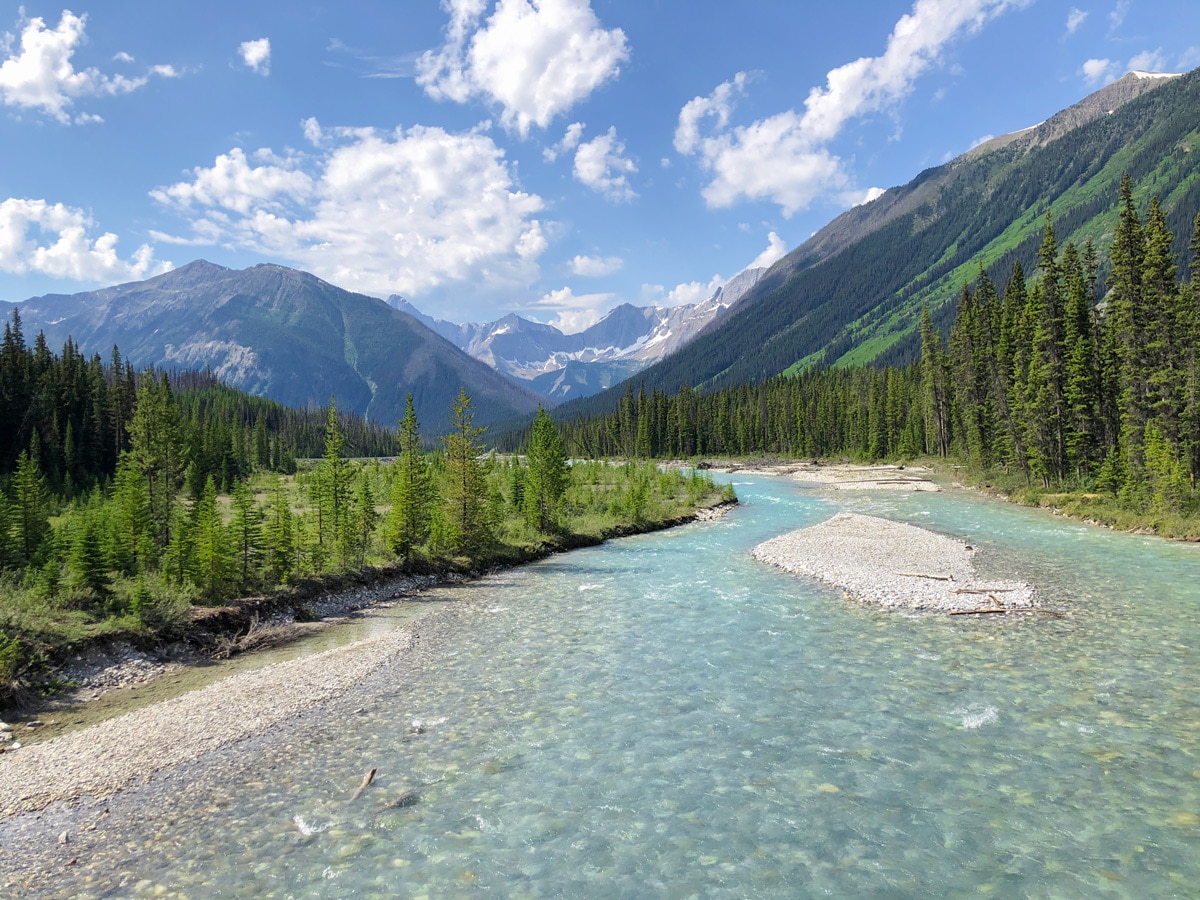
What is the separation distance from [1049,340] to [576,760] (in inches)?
2185

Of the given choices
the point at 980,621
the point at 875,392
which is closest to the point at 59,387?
the point at 980,621

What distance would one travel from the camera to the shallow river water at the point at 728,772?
8938 mm

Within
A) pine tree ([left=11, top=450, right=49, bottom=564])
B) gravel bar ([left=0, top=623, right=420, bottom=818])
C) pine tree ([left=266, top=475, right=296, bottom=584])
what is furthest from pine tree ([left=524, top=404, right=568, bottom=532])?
pine tree ([left=11, top=450, right=49, bottom=564])

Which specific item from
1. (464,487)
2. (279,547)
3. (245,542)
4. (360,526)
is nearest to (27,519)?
(245,542)

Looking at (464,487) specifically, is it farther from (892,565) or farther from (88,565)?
(892,565)

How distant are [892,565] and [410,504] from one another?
80.7 ft

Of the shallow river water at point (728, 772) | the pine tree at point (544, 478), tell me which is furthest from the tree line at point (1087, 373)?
the pine tree at point (544, 478)

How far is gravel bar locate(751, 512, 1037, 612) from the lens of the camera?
76.1 feet

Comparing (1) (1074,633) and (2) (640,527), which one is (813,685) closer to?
(1) (1074,633)

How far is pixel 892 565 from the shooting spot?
2905 centimetres

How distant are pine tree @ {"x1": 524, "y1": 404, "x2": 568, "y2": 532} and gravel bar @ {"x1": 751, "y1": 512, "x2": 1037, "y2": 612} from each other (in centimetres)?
1441

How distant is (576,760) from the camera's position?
12.3m

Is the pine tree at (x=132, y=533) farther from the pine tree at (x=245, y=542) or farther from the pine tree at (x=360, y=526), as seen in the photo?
the pine tree at (x=360, y=526)

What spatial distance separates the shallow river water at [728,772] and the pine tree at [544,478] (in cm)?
2051
